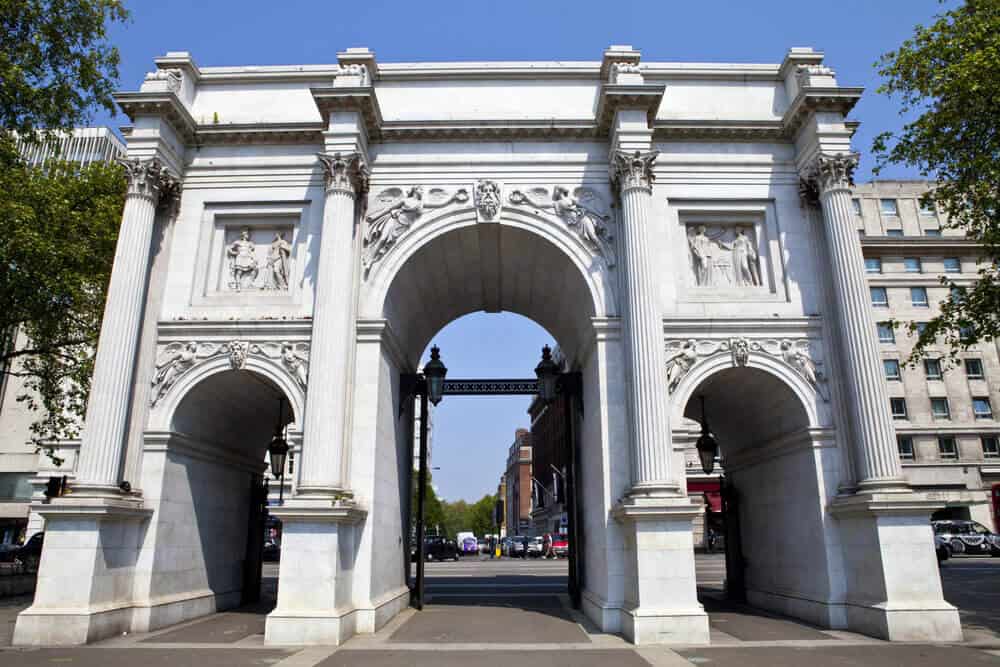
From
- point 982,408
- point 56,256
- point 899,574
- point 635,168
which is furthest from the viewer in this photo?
point 982,408

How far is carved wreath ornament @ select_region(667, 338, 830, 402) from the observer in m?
15.0

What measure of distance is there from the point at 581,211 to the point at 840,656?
1028 centimetres

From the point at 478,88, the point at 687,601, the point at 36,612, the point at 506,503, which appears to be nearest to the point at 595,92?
the point at 478,88

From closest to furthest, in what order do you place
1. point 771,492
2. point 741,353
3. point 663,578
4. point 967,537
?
point 663,578 → point 741,353 → point 771,492 → point 967,537

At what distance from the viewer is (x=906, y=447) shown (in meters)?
48.8

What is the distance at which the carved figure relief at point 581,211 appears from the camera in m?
15.8

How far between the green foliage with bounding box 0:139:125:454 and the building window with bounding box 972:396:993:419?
2194 inches

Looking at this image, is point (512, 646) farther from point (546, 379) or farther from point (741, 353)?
point (741, 353)


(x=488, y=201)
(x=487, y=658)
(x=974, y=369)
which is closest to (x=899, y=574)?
(x=487, y=658)

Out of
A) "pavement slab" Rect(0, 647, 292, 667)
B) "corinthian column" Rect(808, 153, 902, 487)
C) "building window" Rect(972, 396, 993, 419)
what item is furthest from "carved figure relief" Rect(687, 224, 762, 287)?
"building window" Rect(972, 396, 993, 419)

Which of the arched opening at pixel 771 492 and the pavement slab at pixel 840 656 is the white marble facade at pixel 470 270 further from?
the pavement slab at pixel 840 656

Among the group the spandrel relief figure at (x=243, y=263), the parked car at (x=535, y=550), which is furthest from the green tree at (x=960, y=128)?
the parked car at (x=535, y=550)

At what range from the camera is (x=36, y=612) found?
12297 millimetres

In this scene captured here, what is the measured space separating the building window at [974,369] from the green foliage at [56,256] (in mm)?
55871
